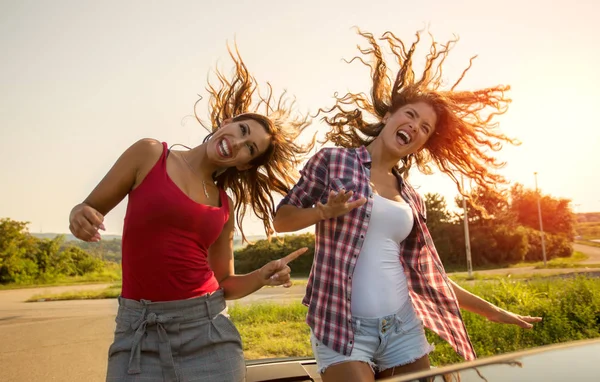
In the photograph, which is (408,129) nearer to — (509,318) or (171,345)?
(509,318)

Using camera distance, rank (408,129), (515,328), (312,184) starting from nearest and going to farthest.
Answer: (312,184) < (408,129) < (515,328)

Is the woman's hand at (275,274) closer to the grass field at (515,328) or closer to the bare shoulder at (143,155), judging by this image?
the bare shoulder at (143,155)

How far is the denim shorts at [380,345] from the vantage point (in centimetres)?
218

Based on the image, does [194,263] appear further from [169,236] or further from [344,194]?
[344,194]

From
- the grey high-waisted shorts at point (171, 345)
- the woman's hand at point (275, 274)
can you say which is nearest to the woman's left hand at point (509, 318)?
the woman's hand at point (275, 274)

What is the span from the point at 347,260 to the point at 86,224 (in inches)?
39.8

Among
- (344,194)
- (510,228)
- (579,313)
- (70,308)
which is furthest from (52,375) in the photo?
(510,228)

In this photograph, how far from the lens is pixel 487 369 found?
923 millimetres

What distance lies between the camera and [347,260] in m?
2.25

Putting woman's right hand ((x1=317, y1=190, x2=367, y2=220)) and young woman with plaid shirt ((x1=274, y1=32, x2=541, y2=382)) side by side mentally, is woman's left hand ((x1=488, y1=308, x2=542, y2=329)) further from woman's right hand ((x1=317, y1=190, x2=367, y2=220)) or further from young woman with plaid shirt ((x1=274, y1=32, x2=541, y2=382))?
woman's right hand ((x1=317, y1=190, x2=367, y2=220))

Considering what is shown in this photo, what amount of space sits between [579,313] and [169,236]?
6559mm

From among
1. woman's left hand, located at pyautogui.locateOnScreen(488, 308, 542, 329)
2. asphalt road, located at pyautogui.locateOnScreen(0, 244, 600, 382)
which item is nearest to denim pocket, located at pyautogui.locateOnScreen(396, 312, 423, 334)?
woman's left hand, located at pyautogui.locateOnScreen(488, 308, 542, 329)

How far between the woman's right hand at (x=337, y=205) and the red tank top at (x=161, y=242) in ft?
1.59

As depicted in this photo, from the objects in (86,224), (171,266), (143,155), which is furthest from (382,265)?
(86,224)
